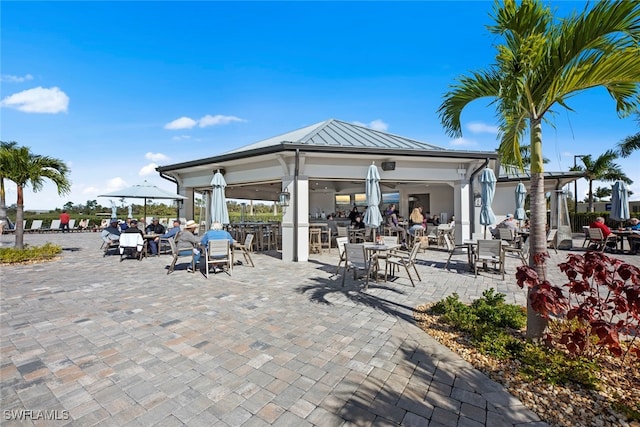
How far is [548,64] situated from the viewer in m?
3.06

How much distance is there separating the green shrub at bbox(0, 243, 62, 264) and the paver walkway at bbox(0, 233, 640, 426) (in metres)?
4.00

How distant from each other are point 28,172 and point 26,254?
9.17 feet

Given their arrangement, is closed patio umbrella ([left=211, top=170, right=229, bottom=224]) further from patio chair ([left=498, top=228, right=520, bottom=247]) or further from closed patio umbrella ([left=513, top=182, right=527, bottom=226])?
closed patio umbrella ([left=513, top=182, right=527, bottom=226])

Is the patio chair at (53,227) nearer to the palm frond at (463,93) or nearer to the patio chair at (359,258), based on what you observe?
the patio chair at (359,258)

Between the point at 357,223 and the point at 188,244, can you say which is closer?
the point at 188,244

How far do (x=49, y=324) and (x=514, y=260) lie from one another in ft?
36.6

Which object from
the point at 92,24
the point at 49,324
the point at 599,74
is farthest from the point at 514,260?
the point at 92,24

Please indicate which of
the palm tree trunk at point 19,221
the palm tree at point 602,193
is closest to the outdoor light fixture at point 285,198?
the palm tree trunk at point 19,221

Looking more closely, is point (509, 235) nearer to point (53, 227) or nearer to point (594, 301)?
point (594, 301)

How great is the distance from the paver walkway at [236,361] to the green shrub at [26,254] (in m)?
4.00

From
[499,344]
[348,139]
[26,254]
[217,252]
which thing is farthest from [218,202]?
[499,344]

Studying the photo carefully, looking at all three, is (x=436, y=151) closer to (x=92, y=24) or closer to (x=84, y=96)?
(x=92, y=24)

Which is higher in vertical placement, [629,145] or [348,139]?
[629,145]

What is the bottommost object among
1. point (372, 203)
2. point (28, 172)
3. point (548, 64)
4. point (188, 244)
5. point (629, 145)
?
point (188, 244)
